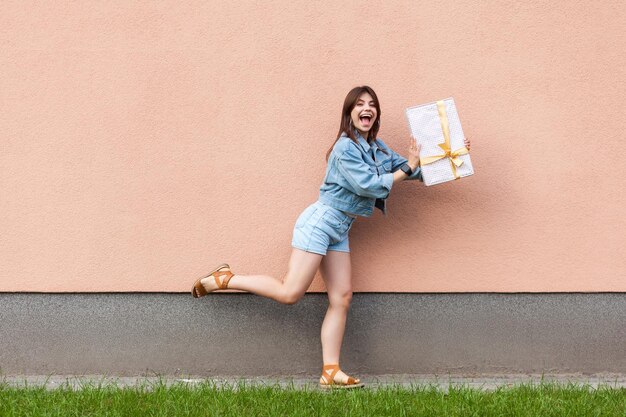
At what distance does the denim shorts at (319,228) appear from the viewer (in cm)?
486

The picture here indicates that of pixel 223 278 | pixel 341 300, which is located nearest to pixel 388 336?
pixel 341 300

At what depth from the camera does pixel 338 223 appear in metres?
4.91

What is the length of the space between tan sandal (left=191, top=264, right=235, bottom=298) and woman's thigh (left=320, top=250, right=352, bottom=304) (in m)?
0.62

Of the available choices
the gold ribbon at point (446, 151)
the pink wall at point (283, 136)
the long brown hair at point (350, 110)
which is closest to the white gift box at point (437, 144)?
the gold ribbon at point (446, 151)

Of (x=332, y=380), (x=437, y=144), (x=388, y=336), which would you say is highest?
(x=437, y=144)

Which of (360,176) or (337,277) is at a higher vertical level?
(360,176)

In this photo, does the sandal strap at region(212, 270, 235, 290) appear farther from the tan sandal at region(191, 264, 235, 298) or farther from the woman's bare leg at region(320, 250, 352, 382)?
the woman's bare leg at region(320, 250, 352, 382)

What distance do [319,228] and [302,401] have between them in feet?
3.50

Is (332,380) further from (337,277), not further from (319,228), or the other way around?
(319,228)

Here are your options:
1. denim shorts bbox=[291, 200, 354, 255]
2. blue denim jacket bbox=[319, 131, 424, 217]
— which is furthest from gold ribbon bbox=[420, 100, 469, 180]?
denim shorts bbox=[291, 200, 354, 255]

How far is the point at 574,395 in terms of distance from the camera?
14.9 ft

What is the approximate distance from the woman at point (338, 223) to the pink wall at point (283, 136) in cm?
28

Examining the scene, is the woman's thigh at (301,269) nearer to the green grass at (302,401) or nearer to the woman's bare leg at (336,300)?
the woman's bare leg at (336,300)

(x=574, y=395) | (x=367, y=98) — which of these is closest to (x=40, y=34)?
(x=367, y=98)
